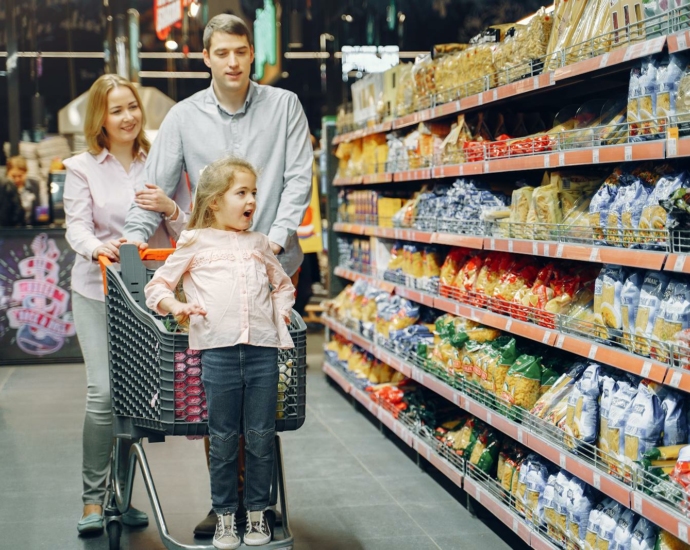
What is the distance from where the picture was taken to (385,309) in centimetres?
A: 552

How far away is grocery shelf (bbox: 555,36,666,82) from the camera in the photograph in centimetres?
261

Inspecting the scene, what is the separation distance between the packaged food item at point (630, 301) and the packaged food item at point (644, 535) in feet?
1.72

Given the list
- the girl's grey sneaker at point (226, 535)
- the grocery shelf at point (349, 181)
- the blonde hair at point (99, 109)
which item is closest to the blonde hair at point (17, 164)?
the grocery shelf at point (349, 181)

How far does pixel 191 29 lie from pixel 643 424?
8190mm

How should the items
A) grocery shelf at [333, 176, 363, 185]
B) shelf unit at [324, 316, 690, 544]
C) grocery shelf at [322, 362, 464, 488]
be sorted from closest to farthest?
shelf unit at [324, 316, 690, 544], grocery shelf at [322, 362, 464, 488], grocery shelf at [333, 176, 363, 185]

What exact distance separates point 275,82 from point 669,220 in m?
8.29

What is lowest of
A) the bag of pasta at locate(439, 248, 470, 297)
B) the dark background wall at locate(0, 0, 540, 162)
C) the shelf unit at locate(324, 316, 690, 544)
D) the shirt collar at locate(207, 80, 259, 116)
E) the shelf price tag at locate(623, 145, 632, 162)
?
the shelf unit at locate(324, 316, 690, 544)

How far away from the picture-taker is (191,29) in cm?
989

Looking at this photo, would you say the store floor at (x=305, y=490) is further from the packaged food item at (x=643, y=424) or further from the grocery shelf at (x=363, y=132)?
the grocery shelf at (x=363, y=132)

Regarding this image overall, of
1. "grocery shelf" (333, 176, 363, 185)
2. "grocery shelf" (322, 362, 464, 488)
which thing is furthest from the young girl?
"grocery shelf" (333, 176, 363, 185)

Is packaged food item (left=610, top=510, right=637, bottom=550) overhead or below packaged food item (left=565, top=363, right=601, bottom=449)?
below

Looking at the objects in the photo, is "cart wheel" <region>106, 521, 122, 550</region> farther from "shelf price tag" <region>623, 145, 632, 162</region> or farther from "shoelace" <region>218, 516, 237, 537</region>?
"shelf price tag" <region>623, 145, 632, 162</region>

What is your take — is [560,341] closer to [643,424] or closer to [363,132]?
[643,424]

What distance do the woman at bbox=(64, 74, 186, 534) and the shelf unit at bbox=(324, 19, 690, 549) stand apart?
1.35 metres
